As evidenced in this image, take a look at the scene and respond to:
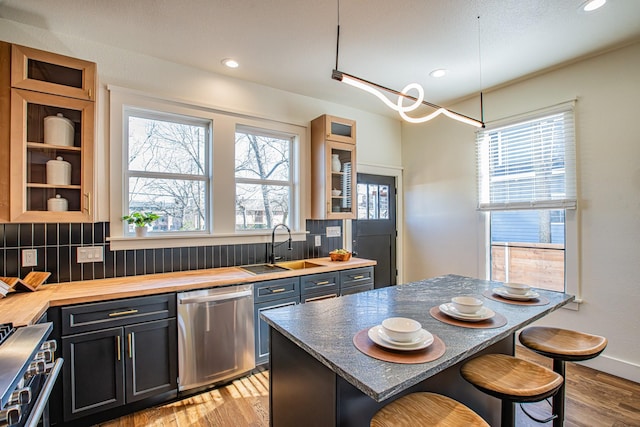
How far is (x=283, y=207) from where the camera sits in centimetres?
356

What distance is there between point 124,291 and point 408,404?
6.35 feet

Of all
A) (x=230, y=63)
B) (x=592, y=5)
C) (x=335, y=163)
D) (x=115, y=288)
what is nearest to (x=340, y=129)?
(x=335, y=163)

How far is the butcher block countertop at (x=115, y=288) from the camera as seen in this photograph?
5.47 ft

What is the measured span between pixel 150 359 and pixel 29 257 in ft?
3.92

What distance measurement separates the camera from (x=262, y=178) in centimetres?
→ 342

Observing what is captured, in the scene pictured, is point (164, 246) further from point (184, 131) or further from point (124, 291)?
point (184, 131)

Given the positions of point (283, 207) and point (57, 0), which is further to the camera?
point (283, 207)

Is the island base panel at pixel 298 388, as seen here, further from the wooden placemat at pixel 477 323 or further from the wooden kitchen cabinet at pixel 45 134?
the wooden kitchen cabinet at pixel 45 134

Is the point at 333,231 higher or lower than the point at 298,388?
higher

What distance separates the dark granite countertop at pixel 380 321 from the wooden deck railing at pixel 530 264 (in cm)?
136

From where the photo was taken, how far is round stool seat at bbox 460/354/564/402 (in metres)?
1.25

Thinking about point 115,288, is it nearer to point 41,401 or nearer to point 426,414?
point 41,401

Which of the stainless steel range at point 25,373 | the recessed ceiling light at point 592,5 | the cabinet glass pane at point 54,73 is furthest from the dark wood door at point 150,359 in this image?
the recessed ceiling light at point 592,5

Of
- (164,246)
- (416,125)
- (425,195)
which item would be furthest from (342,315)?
(416,125)
